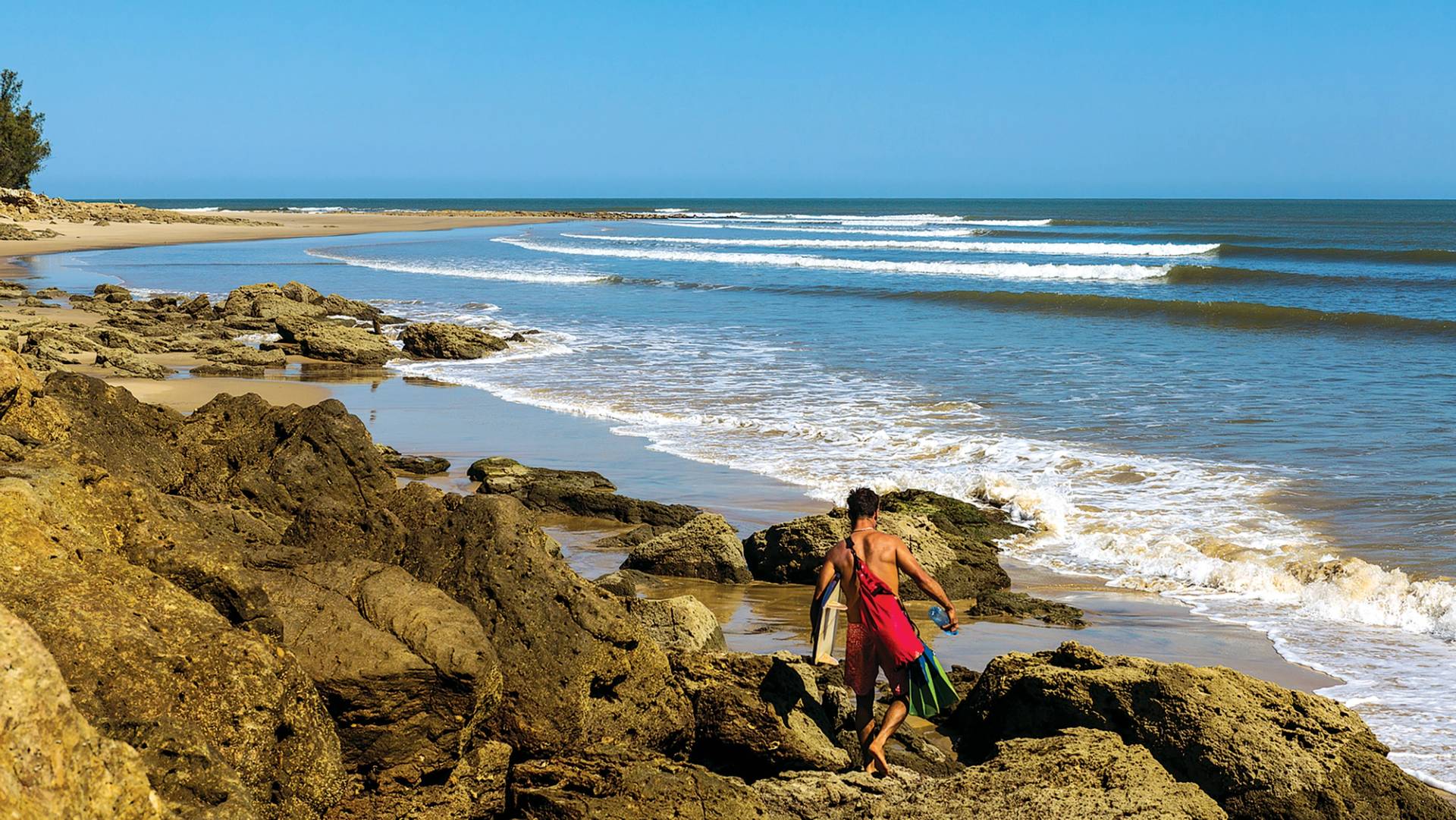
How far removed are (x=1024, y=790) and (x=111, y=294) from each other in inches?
962

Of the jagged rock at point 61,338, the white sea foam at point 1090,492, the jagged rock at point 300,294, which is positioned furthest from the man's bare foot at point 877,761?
the jagged rock at point 300,294

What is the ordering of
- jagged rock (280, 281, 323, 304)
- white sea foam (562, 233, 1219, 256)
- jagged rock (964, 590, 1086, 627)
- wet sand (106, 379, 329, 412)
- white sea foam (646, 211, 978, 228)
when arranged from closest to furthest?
1. jagged rock (964, 590, 1086, 627)
2. wet sand (106, 379, 329, 412)
3. jagged rock (280, 281, 323, 304)
4. white sea foam (562, 233, 1219, 256)
5. white sea foam (646, 211, 978, 228)

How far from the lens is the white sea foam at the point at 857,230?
70031 mm

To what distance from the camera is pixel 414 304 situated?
27844 mm

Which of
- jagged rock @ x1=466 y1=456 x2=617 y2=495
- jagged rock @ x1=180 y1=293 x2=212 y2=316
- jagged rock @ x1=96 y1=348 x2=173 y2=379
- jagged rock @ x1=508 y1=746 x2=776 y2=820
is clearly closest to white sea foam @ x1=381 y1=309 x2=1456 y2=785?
jagged rock @ x1=466 y1=456 x2=617 y2=495

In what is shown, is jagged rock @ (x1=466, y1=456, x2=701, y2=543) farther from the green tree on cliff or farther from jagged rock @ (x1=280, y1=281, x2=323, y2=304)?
the green tree on cliff

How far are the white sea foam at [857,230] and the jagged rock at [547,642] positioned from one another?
65.5 m

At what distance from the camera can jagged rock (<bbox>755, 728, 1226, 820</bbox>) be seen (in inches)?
164

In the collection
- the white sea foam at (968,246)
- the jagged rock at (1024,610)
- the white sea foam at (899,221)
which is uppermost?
the white sea foam at (899,221)

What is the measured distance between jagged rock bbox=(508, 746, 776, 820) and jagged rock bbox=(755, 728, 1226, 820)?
0.36 meters

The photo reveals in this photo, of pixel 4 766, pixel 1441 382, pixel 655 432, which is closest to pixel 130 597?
pixel 4 766

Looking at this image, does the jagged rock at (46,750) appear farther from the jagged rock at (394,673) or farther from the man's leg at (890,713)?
the man's leg at (890,713)

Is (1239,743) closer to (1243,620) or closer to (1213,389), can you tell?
(1243,620)

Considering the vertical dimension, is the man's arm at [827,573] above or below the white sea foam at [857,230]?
below
